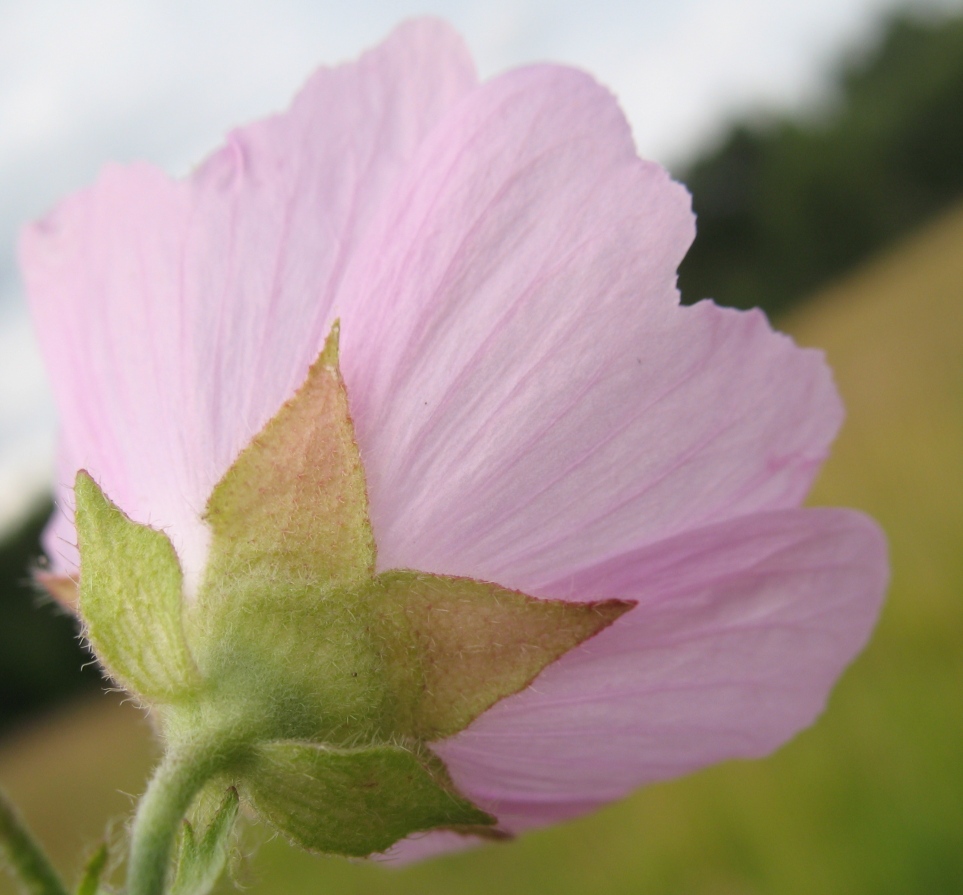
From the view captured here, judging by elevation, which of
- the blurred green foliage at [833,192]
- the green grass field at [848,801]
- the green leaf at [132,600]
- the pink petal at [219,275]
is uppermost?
the blurred green foliage at [833,192]

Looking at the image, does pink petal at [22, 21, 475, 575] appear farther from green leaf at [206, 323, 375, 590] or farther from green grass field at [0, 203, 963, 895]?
green grass field at [0, 203, 963, 895]

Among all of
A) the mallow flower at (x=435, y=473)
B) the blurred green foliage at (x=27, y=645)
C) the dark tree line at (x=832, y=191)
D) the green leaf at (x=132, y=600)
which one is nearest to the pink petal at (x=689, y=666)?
the mallow flower at (x=435, y=473)

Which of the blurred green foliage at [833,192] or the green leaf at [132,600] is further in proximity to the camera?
the blurred green foliage at [833,192]

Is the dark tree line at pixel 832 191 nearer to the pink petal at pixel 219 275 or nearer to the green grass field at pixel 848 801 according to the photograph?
the green grass field at pixel 848 801

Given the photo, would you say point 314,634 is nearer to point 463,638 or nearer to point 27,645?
point 463,638

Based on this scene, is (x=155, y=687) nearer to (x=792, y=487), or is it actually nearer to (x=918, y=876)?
(x=792, y=487)
